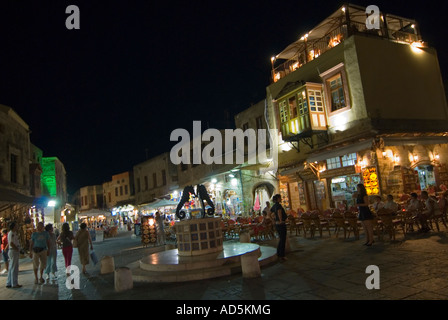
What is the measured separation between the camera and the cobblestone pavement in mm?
5141

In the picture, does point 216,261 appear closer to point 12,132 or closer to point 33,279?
point 33,279

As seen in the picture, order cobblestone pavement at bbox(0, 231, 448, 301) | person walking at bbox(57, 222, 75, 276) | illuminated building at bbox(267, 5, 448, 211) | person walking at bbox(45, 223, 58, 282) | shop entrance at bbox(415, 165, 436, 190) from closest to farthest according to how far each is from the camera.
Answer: cobblestone pavement at bbox(0, 231, 448, 301), person walking at bbox(45, 223, 58, 282), person walking at bbox(57, 222, 75, 276), illuminated building at bbox(267, 5, 448, 211), shop entrance at bbox(415, 165, 436, 190)

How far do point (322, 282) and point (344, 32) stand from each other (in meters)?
13.4

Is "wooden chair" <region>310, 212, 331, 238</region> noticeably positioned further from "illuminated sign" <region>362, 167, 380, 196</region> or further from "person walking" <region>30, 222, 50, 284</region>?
"person walking" <region>30, 222, 50, 284</region>

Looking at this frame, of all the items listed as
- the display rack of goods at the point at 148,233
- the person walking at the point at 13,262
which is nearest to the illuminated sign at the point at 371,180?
the display rack of goods at the point at 148,233

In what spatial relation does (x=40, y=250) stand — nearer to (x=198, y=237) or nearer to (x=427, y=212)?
(x=198, y=237)

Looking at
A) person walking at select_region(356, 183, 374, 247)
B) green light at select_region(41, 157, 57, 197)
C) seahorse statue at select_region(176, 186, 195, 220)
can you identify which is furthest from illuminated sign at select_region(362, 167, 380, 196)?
green light at select_region(41, 157, 57, 197)

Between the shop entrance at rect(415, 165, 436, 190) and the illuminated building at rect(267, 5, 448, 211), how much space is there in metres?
0.04

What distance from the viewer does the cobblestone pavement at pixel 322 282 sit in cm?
514

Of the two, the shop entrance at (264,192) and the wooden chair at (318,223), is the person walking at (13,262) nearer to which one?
the wooden chair at (318,223)

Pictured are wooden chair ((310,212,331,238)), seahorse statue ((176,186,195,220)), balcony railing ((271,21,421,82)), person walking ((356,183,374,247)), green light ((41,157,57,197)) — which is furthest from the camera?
green light ((41,157,57,197))

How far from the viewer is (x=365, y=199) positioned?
350 inches

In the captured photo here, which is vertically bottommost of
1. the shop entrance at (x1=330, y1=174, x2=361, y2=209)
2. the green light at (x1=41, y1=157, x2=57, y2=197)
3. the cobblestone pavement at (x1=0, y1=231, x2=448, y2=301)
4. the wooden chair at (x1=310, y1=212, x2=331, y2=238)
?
the cobblestone pavement at (x1=0, y1=231, x2=448, y2=301)
